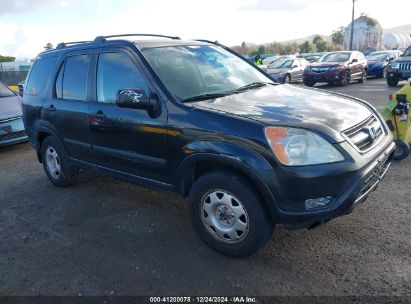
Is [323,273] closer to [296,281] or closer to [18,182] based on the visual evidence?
[296,281]

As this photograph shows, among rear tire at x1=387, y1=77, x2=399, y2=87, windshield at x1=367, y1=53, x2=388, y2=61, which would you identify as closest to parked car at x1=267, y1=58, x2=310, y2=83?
windshield at x1=367, y1=53, x2=388, y2=61

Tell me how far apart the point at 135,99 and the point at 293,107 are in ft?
4.57

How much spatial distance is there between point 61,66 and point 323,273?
3.90 m

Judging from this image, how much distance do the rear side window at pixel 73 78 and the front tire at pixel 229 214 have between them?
1.99 meters

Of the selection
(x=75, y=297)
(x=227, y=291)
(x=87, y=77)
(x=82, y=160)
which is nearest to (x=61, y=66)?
(x=87, y=77)

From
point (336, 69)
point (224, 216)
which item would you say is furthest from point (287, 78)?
point (224, 216)

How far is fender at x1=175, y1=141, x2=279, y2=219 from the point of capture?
290 cm

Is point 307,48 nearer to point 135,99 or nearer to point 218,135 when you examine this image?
point 135,99


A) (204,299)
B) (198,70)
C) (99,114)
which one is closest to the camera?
(204,299)

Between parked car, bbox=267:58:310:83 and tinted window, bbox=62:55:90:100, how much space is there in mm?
15067

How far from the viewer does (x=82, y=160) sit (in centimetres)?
469

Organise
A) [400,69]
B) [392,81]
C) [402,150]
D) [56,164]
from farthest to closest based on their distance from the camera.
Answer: [392,81], [400,69], [402,150], [56,164]

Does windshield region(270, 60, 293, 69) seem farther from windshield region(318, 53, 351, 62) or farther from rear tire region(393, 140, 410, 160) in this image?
rear tire region(393, 140, 410, 160)

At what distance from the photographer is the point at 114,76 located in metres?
4.02
